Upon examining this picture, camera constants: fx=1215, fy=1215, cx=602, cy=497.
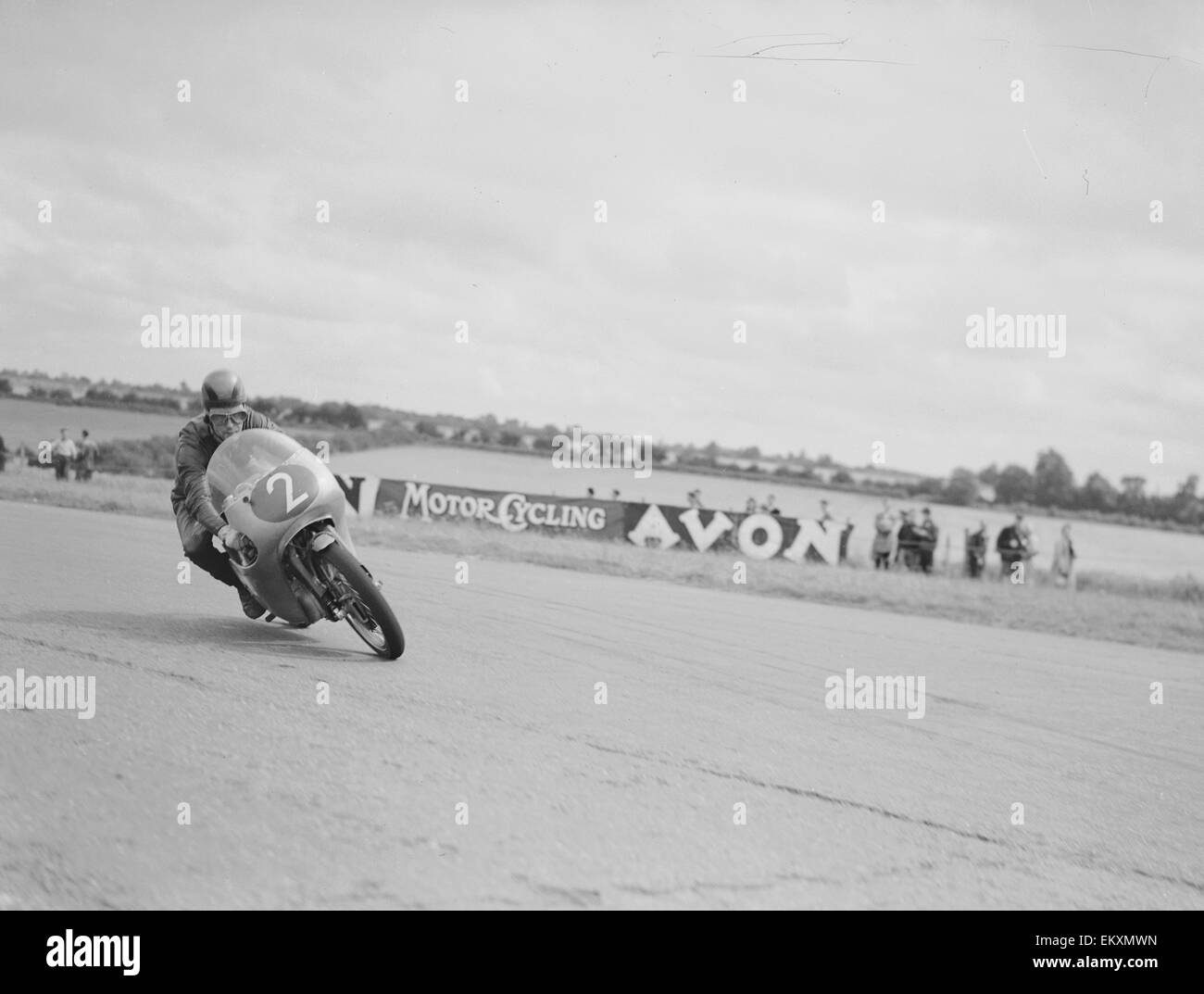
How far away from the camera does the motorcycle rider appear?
678 centimetres

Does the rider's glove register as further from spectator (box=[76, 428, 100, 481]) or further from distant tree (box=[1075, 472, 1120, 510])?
distant tree (box=[1075, 472, 1120, 510])

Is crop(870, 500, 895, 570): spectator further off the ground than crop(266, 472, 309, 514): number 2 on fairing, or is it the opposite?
crop(266, 472, 309, 514): number 2 on fairing

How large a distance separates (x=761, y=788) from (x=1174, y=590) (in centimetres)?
2060

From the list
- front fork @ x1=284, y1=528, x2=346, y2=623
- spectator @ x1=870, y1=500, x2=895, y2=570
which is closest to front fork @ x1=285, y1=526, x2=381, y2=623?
front fork @ x1=284, y1=528, x2=346, y2=623

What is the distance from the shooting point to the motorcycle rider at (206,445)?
678cm

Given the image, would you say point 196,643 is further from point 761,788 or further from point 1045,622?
point 1045,622

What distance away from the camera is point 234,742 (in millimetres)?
4699

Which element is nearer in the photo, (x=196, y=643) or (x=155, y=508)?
(x=196, y=643)

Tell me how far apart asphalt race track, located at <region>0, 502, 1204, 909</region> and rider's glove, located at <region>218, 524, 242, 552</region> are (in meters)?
0.59

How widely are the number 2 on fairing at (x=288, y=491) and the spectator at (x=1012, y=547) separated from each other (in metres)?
17.0

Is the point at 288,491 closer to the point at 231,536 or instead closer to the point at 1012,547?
the point at 231,536
